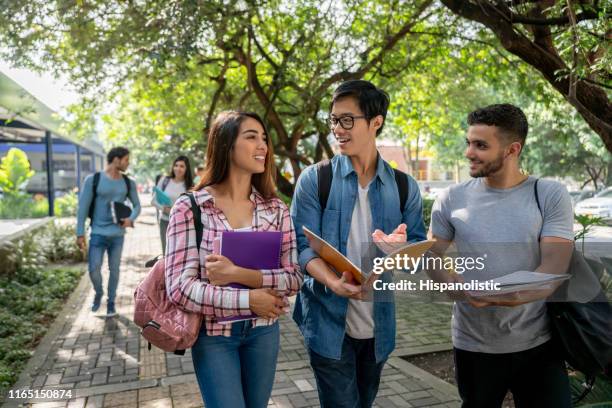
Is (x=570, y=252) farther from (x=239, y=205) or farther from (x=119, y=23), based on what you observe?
(x=119, y=23)

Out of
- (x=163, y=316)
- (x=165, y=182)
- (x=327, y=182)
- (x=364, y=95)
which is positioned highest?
(x=364, y=95)

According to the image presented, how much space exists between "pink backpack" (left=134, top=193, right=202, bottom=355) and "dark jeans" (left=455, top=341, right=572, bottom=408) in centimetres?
128

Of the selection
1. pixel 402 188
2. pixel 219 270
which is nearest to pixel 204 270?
pixel 219 270

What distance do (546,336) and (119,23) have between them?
289 inches

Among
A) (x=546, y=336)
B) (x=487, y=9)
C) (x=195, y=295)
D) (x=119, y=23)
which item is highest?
(x=119, y=23)

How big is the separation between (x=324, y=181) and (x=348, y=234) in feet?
0.92

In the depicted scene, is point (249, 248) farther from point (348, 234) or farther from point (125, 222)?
point (125, 222)

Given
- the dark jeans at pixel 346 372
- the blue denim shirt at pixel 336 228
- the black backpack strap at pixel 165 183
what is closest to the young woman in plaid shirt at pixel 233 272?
the blue denim shirt at pixel 336 228

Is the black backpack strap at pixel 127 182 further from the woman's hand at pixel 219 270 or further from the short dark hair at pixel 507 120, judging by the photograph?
the short dark hair at pixel 507 120

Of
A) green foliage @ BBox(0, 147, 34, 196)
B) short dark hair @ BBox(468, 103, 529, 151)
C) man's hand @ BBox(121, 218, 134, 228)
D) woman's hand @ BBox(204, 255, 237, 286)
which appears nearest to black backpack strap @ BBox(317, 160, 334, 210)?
woman's hand @ BBox(204, 255, 237, 286)

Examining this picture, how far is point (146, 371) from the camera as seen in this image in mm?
4629

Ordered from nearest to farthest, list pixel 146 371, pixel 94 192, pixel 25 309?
pixel 146 371 → pixel 94 192 → pixel 25 309

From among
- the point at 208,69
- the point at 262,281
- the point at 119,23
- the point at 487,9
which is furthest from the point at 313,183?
the point at 208,69

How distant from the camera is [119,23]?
7.59m
